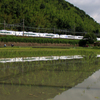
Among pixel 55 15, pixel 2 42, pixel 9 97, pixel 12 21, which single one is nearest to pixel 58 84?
pixel 9 97

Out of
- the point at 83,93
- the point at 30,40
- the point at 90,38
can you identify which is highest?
the point at 90,38

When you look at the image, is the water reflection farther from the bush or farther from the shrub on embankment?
the bush

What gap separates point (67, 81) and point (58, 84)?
1.95 ft

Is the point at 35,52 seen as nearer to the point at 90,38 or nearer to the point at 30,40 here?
the point at 30,40

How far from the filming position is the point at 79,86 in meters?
6.07

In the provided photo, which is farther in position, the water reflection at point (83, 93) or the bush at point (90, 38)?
the bush at point (90, 38)

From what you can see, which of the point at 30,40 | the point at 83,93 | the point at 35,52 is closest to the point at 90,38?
the point at 30,40

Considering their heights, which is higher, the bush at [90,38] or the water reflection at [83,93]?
the bush at [90,38]

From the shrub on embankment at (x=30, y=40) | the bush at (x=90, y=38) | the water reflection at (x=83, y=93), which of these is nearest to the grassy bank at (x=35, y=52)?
the water reflection at (x=83, y=93)

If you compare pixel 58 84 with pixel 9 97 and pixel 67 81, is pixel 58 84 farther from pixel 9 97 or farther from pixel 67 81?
pixel 9 97

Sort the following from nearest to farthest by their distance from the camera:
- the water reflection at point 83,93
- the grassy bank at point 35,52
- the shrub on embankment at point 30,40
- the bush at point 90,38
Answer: the water reflection at point 83,93, the grassy bank at point 35,52, the shrub on embankment at point 30,40, the bush at point 90,38

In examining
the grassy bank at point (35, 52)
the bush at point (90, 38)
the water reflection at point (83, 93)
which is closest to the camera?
the water reflection at point (83, 93)

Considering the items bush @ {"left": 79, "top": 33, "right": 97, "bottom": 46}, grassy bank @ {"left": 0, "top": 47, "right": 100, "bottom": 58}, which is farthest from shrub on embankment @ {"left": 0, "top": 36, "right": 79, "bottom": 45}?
grassy bank @ {"left": 0, "top": 47, "right": 100, "bottom": 58}

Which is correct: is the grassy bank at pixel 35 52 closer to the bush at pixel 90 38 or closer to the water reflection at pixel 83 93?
the water reflection at pixel 83 93
